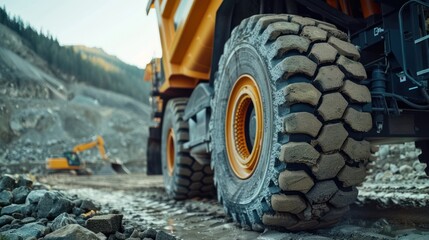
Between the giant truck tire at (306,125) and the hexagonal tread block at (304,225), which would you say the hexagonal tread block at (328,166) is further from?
the hexagonal tread block at (304,225)

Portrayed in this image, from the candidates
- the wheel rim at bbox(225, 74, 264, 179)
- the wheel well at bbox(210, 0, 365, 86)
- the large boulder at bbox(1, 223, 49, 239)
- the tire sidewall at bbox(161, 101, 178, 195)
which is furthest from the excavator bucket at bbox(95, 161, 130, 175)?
the large boulder at bbox(1, 223, 49, 239)

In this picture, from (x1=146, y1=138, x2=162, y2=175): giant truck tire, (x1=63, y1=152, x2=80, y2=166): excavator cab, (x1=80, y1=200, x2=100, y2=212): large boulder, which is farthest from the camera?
(x1=63, y1=152, x2=80, y2=166): excavator cab

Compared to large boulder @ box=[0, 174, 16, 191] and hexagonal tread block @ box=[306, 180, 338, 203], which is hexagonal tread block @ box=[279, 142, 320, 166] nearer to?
hexagonal tread block @ box=[306, 180, 338, 203]

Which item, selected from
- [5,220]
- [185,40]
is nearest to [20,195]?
[5,220]

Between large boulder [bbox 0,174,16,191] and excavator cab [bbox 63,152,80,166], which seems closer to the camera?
large boulder [bbox 0,174,16,191]

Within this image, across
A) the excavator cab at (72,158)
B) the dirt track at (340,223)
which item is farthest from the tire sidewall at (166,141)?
the excavator cab at (72,158)

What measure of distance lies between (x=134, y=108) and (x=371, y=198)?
113ft

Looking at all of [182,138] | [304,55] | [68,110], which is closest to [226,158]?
[304,55]

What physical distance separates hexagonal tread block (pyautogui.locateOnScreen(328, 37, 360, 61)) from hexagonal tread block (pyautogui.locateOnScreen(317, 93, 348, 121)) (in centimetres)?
27

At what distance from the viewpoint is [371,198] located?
3.80m

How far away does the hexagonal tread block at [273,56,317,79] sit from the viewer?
84.5 inches

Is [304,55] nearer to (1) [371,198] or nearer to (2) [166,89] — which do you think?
(1) [371,198]

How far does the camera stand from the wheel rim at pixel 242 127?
9.07 ft

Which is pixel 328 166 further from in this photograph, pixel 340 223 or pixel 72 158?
pixel 72 158
